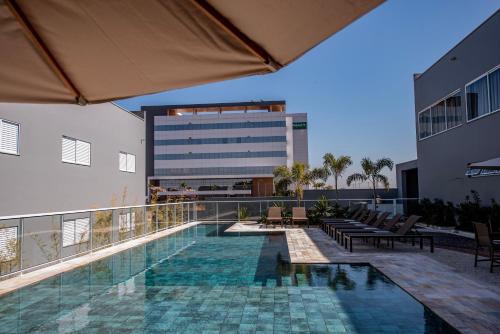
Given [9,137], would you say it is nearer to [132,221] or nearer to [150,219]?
[132,221]

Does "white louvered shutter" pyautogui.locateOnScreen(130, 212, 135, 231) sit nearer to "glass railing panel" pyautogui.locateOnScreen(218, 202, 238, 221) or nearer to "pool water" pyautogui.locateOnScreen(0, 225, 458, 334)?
"pool water" pyautogui.locateOnScreen(0, 225, 458, 334)

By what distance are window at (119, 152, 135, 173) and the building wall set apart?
224 millimetres

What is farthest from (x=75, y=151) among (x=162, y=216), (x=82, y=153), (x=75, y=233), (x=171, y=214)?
(x=75, y=233)

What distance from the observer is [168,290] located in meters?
6.31

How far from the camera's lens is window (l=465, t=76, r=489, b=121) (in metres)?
13.2

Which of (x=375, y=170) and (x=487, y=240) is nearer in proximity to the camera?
(x=487, y=240)

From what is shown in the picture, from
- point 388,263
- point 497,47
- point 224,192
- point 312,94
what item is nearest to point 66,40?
point 388,263

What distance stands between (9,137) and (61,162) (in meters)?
2.80

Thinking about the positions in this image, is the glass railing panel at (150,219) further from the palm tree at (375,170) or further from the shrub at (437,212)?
the palm tree at (375,170)

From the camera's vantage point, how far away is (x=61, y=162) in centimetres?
1414

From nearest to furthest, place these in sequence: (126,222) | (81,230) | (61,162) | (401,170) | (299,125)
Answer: (81,230) → (126,222) → (61,162) → (401,170) → (299,125)

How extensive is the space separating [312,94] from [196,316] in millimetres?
29610

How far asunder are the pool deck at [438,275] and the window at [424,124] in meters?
8.97

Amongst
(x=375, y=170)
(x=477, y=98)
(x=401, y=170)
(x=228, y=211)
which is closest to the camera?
(x=477, y=98)
